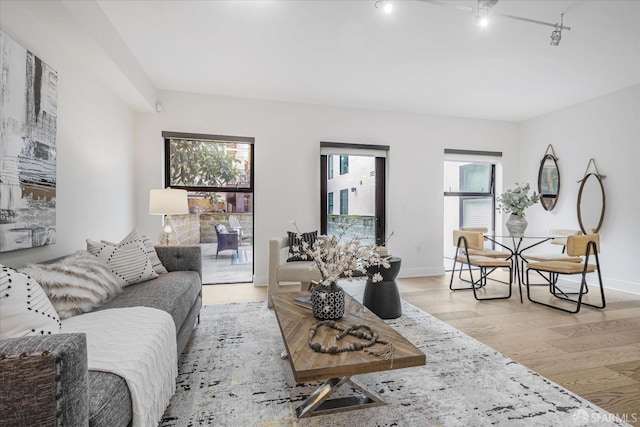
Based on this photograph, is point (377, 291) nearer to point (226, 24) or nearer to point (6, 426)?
point (6, 426)

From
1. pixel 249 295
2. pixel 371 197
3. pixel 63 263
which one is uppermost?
pixel 371 197

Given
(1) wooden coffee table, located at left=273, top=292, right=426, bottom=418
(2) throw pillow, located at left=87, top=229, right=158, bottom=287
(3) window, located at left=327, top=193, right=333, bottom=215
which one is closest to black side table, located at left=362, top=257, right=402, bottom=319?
(1) wooden coffee table, located at left=273, top=292, right=426, bottom=418

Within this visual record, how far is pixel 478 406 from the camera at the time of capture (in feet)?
5.36

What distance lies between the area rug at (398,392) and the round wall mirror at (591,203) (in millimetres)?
3391

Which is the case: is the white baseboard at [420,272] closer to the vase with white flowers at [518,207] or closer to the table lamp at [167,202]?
the vase with white flowers at [518,207]

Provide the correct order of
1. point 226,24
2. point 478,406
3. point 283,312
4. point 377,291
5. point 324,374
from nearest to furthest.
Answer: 1. point 324,374
2. point 478,406
3. point 283,312
4. point 226,24
5. point 377,291

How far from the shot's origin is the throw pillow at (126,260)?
2.23 m

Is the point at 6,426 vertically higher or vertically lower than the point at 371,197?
lower

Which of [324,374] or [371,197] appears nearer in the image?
[324,374]

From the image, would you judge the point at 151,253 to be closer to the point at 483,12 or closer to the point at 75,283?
the point at 75,283

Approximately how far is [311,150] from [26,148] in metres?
3.16

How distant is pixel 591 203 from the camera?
171 inches

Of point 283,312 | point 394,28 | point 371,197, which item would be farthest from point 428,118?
point 283,312

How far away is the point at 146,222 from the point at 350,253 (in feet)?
10.9
